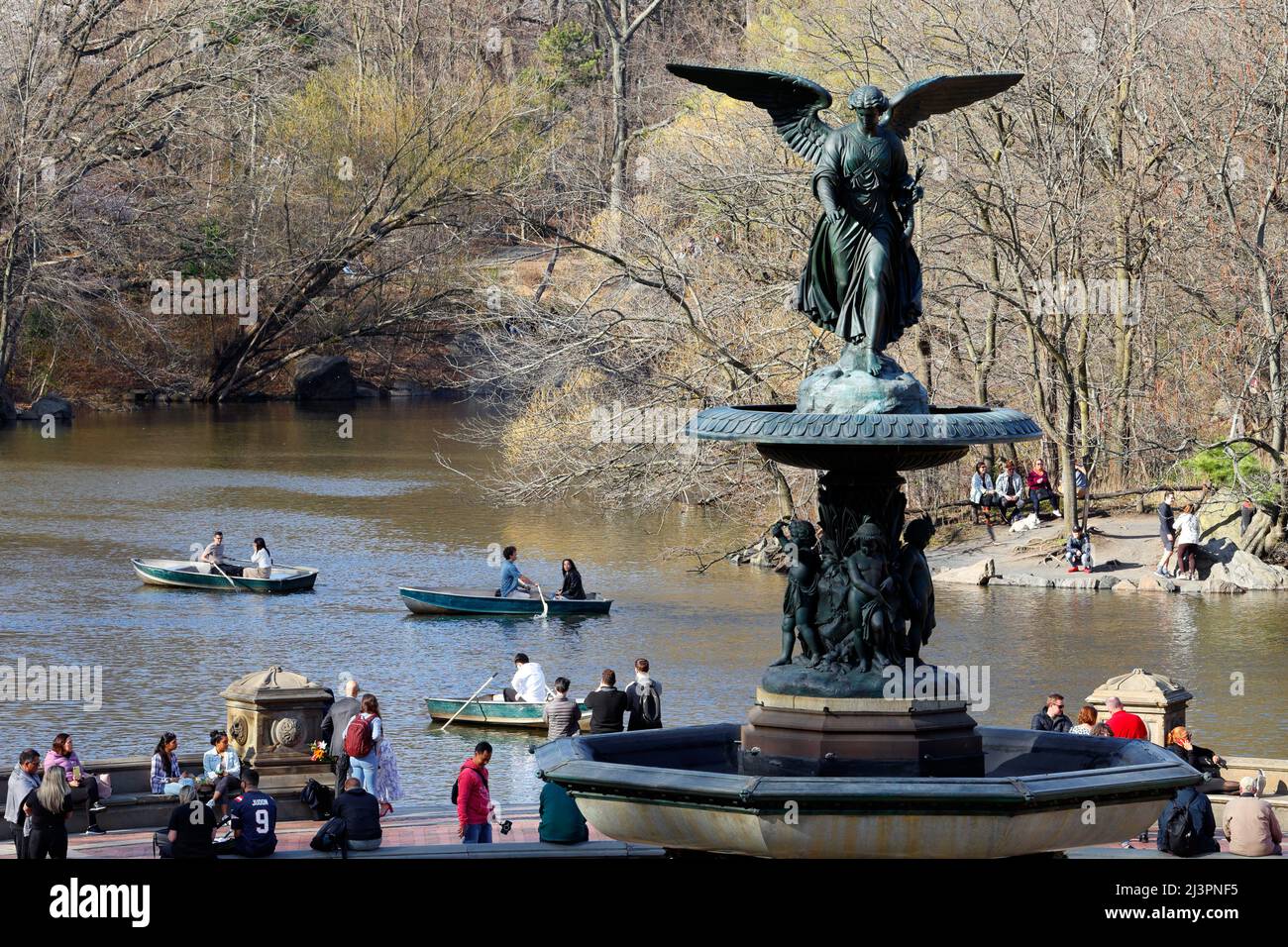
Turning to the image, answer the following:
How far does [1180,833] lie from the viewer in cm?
1459

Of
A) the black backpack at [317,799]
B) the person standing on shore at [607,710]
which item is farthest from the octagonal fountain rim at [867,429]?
the black backpack at [317,799]

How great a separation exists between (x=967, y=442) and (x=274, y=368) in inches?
2488

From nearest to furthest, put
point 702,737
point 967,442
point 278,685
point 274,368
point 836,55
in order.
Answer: point 967,442 → point 702,737 → point 278,685 → point 836,55 → point 274,368

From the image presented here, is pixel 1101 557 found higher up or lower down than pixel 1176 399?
lower down

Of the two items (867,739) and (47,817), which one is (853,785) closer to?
(867,739)

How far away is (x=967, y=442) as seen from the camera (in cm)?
1233

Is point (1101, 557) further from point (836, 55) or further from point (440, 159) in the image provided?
point (440, 159)

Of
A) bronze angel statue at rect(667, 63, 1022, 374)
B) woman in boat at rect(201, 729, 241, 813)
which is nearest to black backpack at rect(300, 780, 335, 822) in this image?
woman in boat at rect(201, 729, 241, 813)

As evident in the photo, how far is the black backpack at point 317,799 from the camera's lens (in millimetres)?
17719

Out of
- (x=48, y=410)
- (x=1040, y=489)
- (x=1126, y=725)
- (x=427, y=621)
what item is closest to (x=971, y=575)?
(x=1040, y=489)

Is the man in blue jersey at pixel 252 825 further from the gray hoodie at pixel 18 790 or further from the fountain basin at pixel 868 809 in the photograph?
the fountain basin at pixel 868 809

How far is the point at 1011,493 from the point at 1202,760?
823 inches

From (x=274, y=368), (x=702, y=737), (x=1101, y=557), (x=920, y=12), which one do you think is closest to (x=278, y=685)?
(x=702, y=737)

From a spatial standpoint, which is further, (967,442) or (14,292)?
(14,292)
